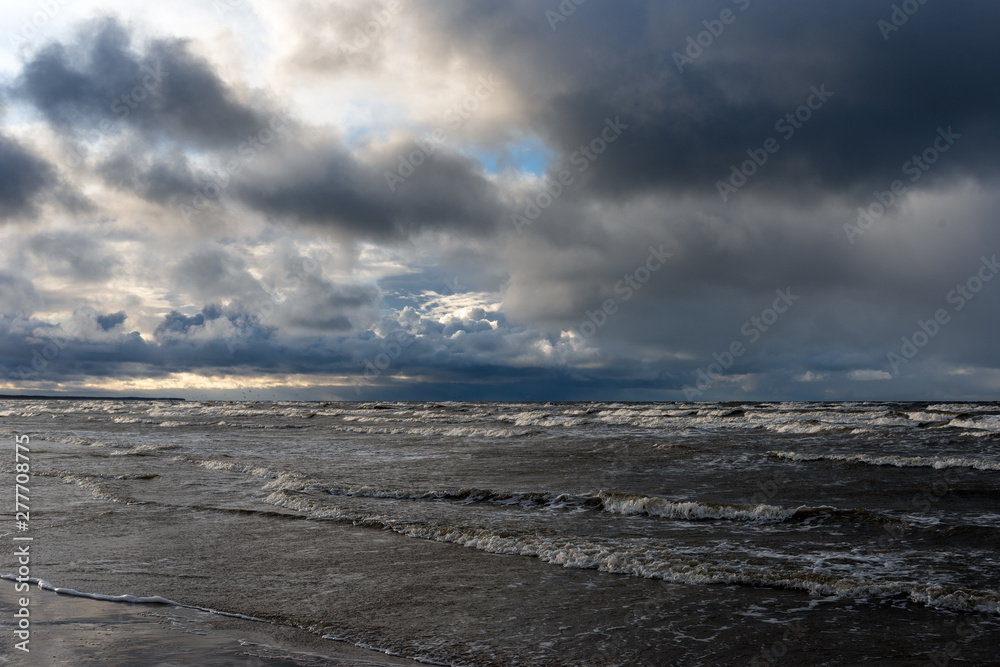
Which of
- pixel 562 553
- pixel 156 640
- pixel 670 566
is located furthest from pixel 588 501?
pixel 156 640

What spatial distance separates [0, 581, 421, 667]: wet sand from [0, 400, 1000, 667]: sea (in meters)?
0.19

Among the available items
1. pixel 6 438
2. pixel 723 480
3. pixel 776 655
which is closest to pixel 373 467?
pixel 723 480

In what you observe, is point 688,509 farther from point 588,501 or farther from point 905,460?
point 905,460

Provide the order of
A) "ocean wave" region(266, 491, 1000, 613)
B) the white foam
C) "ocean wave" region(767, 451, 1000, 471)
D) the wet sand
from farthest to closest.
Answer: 1. "ocean wave" region(767, 451, 1000, 471)
2. the white foam
3. "ocean wave" region(266, 491, 1000, 613)
4. the wet sand

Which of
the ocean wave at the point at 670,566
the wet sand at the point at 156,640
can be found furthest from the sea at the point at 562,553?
the wet sand at the point at 156,640

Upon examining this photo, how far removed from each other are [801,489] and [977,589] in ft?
29.9

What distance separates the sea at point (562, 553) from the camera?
770cm

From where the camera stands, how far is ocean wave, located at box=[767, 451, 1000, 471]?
22422mm

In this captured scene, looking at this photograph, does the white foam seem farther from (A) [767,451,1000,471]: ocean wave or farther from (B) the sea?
(A) [767,451,1000,471]: ocean wave

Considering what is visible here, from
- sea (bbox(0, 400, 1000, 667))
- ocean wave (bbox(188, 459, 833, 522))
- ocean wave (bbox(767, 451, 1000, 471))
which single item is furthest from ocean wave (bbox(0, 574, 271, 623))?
ocean wave (bbox(767, 451, 1000, 471))

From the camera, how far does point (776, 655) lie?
7.11m

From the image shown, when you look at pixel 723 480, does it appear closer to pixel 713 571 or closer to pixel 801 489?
pixel 801 489

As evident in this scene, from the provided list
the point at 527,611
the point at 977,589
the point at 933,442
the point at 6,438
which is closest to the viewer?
the point at 527,611

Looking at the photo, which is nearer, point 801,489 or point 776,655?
point 776,655
